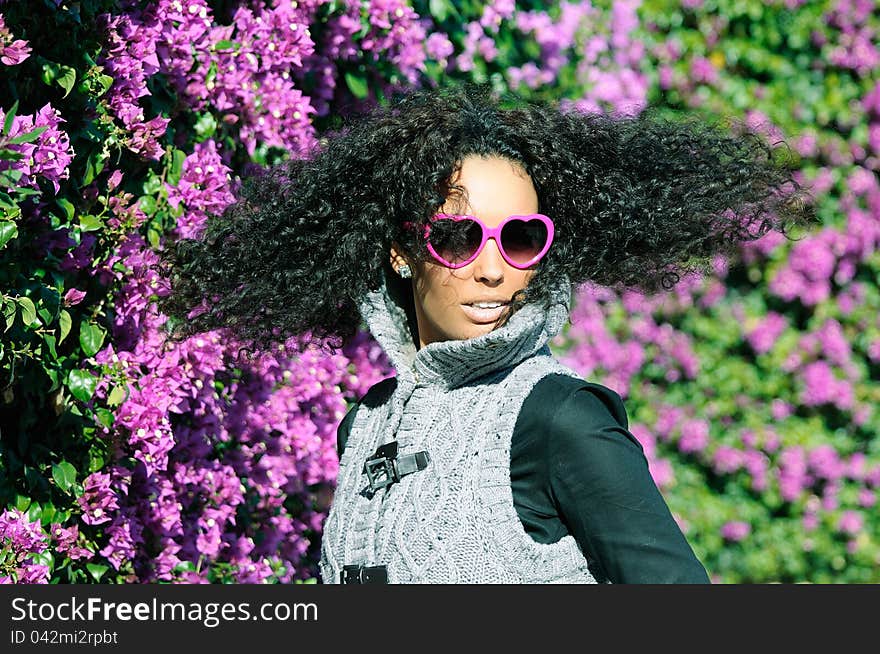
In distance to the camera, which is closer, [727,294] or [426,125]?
[426,125]

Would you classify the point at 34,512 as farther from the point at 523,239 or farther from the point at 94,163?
the point at 523,239

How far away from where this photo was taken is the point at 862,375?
207 inches

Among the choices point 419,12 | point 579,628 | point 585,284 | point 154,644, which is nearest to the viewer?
point 579,628

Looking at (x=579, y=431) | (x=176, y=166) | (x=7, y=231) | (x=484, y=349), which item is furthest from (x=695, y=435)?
(x=7, y=231)

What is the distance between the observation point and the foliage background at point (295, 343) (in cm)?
244

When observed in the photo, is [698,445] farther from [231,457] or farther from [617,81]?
[231,457]

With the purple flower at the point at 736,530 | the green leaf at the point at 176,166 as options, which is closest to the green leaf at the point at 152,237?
the green leaf at the point at 176,166

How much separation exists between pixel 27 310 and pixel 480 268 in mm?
835

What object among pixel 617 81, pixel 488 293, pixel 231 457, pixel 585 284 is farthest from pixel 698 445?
pixel 488 293

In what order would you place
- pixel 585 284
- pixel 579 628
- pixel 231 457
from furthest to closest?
pixel 231 457
pixel 585 284
pixel 579 628

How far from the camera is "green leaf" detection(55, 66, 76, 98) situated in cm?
237

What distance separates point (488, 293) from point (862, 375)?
11.9ft

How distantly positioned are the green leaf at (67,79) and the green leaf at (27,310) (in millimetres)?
401

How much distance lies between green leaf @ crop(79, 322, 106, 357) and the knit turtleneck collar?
65cm
